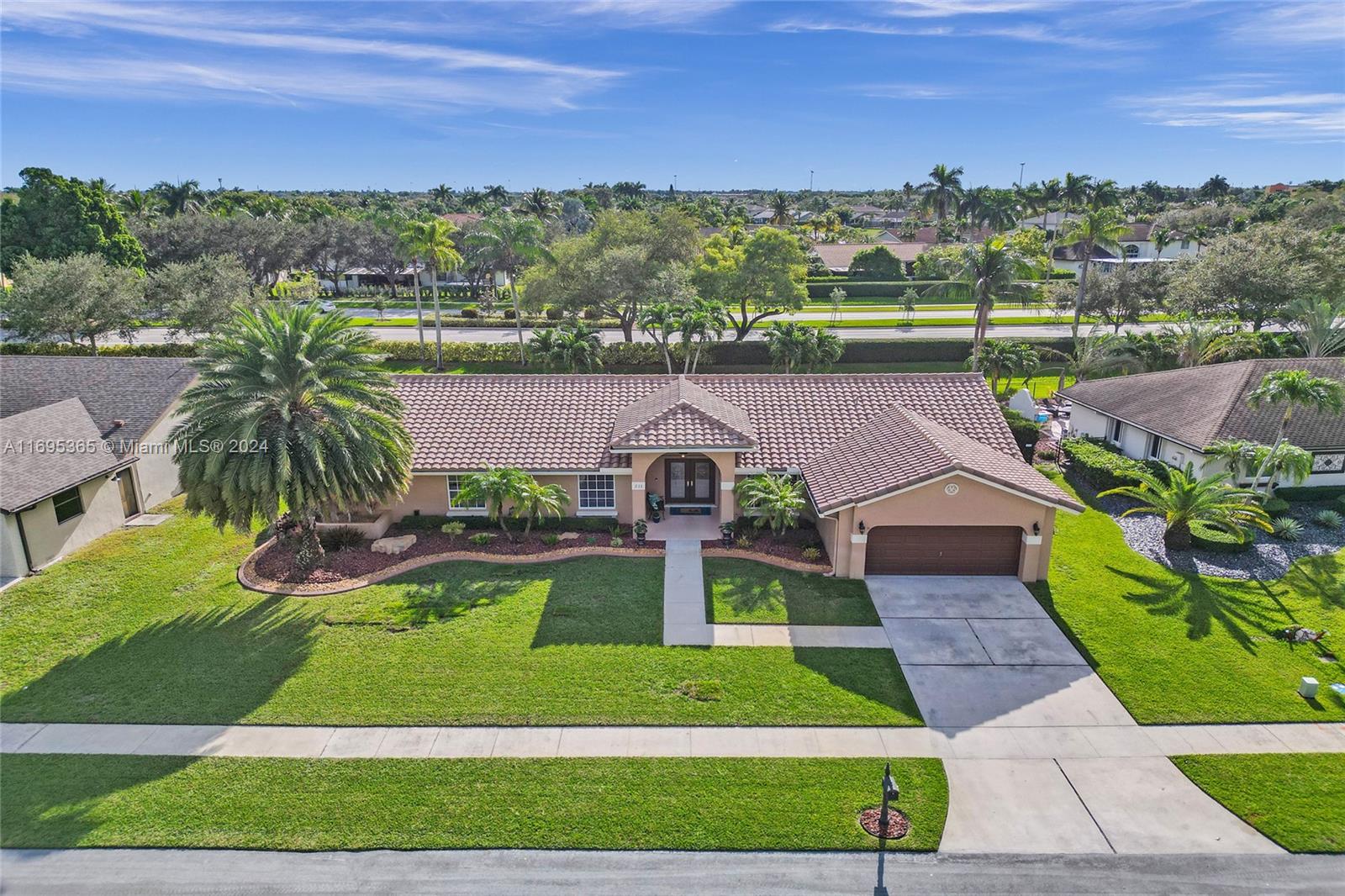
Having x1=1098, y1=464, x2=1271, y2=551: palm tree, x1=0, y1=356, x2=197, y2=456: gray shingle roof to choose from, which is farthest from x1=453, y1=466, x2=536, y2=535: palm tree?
x1=1098, y1=464, x2=1271, y2=551: palm tree

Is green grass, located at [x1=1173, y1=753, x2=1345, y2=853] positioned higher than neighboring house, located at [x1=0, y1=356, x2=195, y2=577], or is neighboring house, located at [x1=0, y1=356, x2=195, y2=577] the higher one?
neighboring house, located at [x1=0, y1=356, x2=195, y2=577]

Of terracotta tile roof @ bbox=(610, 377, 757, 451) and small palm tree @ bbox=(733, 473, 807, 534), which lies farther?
terracotta tile roof @ bbox=(610, 377, 757, 451)

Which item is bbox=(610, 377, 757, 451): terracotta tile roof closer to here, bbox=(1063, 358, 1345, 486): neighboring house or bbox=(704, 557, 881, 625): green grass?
bbox=(704, 557, 881, 625): green grass

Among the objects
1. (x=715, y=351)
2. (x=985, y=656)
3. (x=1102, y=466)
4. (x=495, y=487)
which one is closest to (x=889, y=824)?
(x=985, y=656)

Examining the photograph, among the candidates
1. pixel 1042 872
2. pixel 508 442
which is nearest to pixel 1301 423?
pixel 1042 872

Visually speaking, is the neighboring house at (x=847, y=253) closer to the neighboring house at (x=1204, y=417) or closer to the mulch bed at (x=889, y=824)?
the neighboring house at (x=1204, y=417)

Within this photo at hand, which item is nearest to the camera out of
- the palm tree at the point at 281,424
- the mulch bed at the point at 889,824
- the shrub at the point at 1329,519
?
the mulch bed at the point at 889,824

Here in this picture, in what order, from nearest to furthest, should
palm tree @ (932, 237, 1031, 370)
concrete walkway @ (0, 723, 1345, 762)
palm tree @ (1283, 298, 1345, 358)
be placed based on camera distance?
concrete walkway @ (0, 723, 1345, 762)
palm tree @ (1283, 298, 1345, 358)
palm tree @ (932, 237, 1031, 370)

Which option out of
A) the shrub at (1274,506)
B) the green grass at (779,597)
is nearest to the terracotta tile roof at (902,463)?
the green grass at (779,597)
